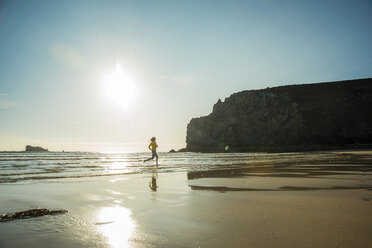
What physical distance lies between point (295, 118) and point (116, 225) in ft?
251

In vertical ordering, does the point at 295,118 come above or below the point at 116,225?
above

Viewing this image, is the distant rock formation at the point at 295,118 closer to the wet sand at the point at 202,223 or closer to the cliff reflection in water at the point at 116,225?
the wet sand at the point at 202,223

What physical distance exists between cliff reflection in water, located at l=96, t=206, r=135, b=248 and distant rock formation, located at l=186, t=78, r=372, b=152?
64.7m

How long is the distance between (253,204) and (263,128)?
7373cm

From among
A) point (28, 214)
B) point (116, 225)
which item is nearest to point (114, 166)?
point (28, 214)

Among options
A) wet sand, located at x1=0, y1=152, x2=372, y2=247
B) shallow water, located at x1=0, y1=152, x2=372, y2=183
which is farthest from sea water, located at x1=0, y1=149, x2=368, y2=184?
wet sand, located at x1=0, y1=152, x2=372, y2=247

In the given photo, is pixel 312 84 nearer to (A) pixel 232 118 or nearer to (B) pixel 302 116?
(B) pixel 302 116

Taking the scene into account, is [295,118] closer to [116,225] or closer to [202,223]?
[202,223]

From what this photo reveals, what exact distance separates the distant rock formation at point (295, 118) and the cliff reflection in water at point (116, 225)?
212 ft

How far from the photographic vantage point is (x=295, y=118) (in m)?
72.9

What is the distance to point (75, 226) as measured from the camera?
3.44 meters

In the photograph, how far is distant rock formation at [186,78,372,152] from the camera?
70438 millimetres

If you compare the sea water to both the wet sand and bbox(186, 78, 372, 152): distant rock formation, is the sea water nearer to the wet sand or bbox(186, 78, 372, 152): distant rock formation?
the wet sand

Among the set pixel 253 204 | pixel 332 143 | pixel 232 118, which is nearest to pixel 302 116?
pixel 332 143
